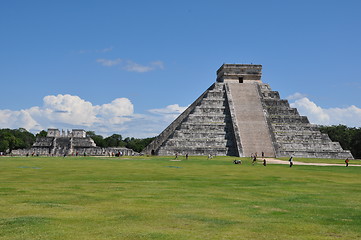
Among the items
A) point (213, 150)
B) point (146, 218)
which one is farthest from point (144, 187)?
point (213, 150)

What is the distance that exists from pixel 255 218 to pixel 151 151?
1979 inches

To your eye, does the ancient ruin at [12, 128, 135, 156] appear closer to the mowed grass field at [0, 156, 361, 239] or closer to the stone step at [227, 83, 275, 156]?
the stone step at [227, 83, 275, 156]

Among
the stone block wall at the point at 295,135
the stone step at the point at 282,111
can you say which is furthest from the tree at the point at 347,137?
the stone block wall at the point at 295,135

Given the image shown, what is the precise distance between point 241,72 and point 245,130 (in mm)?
14644

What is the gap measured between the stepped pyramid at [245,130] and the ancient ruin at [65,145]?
1414 centimetres

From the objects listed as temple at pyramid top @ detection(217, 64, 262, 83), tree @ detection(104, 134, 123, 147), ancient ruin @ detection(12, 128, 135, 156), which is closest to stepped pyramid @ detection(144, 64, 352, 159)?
temple at pyramid top @ detection(217, 64, 262, 83)

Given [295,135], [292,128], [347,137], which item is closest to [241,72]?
[292,128]

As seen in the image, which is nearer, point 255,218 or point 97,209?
point 255,218

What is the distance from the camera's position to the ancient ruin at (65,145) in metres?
68.1

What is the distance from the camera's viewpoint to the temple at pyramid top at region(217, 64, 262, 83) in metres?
64.4

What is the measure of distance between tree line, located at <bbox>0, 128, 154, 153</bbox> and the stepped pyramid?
52311 millimetres

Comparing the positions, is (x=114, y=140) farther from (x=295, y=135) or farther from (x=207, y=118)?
(x=295, y=135)

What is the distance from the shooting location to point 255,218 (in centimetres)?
Answer: 912

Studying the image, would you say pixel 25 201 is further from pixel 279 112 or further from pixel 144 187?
pixel 279 112
